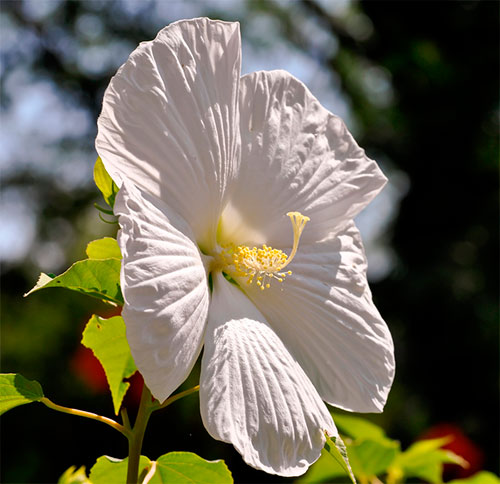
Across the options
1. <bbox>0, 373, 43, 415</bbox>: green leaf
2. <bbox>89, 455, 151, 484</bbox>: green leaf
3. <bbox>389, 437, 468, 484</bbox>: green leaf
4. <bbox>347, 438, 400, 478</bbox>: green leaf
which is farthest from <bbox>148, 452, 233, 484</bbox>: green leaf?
<bbox>389, 437, 468, 484</bbox>: green leaf

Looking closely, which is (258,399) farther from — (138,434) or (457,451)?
(457,451)

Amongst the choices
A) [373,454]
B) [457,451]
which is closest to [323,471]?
[373,454]

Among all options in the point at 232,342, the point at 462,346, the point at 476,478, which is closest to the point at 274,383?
the point at 232,342

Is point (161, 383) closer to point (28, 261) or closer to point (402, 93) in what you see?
point (402, 93)

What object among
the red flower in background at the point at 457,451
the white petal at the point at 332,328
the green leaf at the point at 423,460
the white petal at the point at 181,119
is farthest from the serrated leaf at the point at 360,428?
the red flower in background at the point at 457,451

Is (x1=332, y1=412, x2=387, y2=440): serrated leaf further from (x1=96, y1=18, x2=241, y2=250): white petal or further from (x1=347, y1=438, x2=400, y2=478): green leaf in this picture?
(x1=96, y1=18, x2=241, y2=250): white petal

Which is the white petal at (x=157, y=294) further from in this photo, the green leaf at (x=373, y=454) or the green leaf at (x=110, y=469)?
the green leaf at (x=373, y=454)
